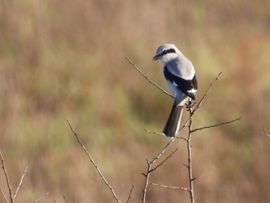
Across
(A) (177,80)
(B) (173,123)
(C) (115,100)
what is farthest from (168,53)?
(C) (115,100)

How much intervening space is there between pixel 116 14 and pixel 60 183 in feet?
7.10

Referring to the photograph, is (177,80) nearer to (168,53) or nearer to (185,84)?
(185,84)

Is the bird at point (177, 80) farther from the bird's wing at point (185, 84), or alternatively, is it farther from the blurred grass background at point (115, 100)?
the blurred grass background at point (115, 100)

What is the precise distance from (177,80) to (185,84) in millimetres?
63

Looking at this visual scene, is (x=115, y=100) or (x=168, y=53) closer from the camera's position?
(x=168, y=53)

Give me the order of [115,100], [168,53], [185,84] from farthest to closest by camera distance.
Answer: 1. [115,100]
2. [168,53]
3. [185,84]

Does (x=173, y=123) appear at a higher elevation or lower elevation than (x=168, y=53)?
lower

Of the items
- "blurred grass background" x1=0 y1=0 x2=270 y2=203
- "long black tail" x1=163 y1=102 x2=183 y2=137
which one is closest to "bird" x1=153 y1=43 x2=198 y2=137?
"long black tail" x1=163 y1=102 x2=183 y2=137

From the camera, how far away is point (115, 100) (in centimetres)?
704

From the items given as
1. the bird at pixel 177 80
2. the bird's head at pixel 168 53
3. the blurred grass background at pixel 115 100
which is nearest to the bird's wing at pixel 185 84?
the bird at pixel 177 80

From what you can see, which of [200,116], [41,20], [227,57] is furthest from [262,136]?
[41,20]

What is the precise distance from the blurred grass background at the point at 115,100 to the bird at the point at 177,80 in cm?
220

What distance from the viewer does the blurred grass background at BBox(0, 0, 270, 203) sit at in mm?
6195

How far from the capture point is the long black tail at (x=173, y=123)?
337cm
